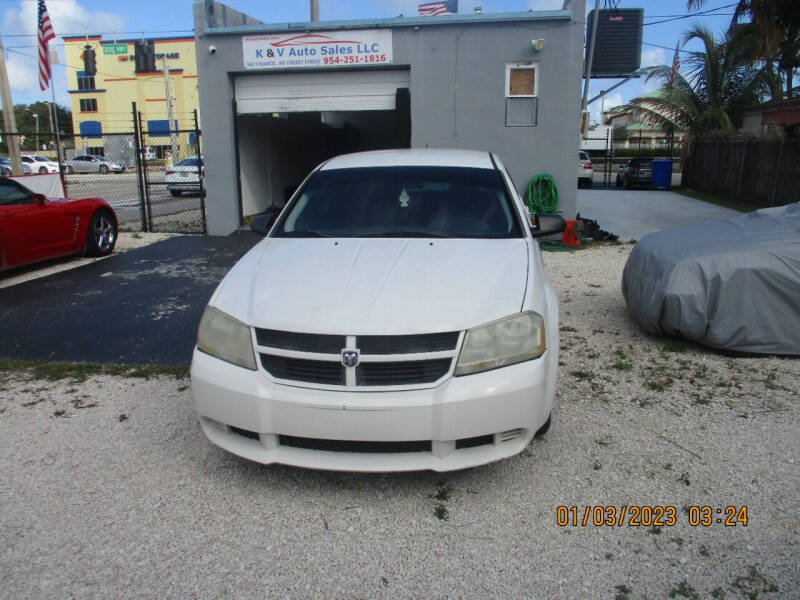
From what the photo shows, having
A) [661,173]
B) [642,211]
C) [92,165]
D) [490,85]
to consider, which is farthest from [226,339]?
[92,165]

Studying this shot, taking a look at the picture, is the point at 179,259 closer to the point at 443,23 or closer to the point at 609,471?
the point at 443,23

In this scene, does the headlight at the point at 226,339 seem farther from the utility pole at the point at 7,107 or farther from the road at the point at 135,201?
the utility pole at the point at 7,107

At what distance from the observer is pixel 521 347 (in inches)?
123

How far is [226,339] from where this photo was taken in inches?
128

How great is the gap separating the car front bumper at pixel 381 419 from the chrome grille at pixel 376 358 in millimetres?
64

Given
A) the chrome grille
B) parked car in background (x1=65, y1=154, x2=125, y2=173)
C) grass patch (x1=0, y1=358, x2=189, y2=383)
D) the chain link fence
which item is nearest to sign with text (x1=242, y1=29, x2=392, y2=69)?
the chain link fence

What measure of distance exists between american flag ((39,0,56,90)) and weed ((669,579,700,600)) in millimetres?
25924

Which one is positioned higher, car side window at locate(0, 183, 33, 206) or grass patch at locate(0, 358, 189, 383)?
car side window at locate(0, 183, 33, 206)

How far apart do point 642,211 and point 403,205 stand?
577 inches

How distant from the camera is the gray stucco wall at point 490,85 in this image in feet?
36.6

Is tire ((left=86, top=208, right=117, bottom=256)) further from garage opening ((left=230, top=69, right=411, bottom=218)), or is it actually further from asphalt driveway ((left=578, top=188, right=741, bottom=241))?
asphalt driveway ((left=578, top=188, right=741, bottom=241))

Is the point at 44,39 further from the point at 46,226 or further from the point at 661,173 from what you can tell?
the point at 661,173

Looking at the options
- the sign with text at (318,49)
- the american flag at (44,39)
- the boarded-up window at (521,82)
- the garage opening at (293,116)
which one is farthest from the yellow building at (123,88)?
the boarded-up window at (521,82)

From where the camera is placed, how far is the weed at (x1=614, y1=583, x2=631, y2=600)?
8.34ft
